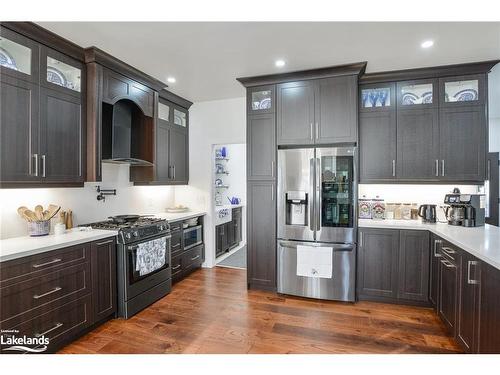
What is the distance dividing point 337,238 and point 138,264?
233cm

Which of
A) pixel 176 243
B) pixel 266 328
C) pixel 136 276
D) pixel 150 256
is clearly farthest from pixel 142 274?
pixel 266 328

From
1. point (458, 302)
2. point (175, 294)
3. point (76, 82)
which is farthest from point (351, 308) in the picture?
point (76, 82)

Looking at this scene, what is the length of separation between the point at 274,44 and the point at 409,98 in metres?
1.92

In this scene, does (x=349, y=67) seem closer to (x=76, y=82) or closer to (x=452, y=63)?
(x=452, y=63)

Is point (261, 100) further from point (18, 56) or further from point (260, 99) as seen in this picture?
point (18, 56)

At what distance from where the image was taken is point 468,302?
1.94 meters

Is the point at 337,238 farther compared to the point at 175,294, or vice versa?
the point at 175,294

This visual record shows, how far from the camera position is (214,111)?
14.2ft

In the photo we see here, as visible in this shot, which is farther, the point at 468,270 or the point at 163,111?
the point at 163,111

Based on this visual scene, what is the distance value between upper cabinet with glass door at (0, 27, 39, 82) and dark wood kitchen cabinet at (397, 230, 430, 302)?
160 inches

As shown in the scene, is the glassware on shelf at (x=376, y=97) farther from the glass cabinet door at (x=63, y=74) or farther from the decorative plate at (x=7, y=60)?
the decorative plate at (x=7, y=60)

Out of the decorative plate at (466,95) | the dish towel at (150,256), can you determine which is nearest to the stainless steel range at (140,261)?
the dish towel at (150,256)

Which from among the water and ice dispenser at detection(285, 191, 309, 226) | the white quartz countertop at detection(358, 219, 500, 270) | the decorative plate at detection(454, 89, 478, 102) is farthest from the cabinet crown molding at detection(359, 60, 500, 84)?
the white quartz countertop at detection(358, 219, 500, 270)

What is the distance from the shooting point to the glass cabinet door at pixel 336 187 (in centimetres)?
302
